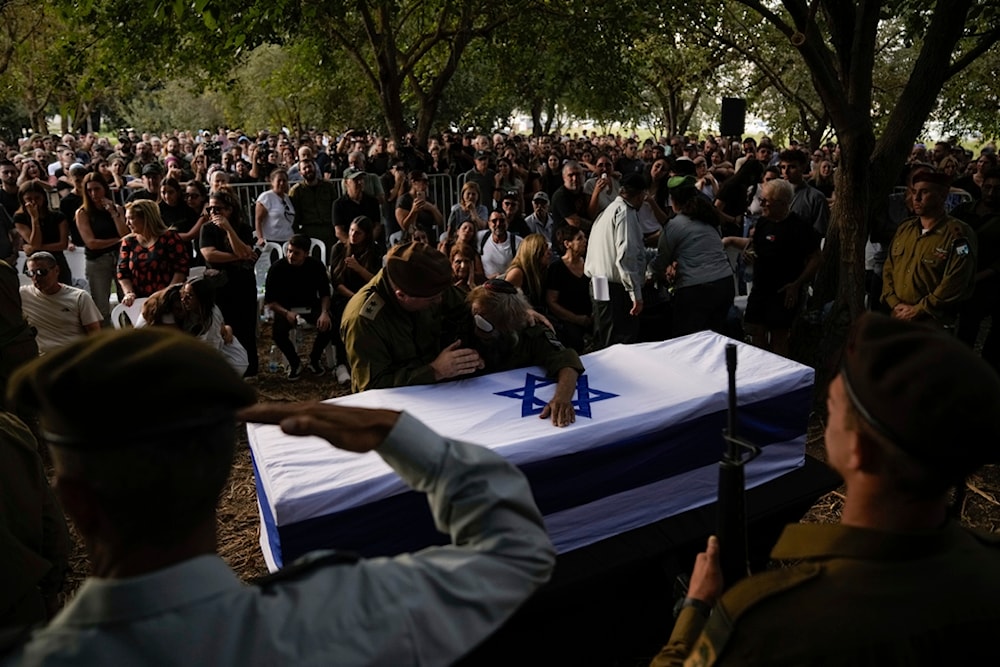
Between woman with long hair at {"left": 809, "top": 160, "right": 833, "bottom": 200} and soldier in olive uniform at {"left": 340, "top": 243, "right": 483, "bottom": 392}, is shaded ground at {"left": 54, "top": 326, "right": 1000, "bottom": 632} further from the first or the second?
woman with long hair at {"left": 809, "top": 160, "right": 833, "bottom": 200}

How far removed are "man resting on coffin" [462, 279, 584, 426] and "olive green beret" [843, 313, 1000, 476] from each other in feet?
6.94

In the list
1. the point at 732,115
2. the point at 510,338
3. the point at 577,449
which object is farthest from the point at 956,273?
the point at 732,115

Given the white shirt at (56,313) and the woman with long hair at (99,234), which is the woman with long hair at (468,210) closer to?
the woman with long hair at (99,234)

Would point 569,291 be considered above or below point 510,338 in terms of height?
below

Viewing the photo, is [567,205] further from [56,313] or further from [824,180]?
[56,313]

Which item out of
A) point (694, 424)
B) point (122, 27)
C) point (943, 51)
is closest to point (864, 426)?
point (694, 424)

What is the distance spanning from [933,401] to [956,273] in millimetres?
4079

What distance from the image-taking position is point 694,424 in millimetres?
3221

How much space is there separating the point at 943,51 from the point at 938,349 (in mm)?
5047

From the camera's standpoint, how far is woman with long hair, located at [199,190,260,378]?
20.3 ft

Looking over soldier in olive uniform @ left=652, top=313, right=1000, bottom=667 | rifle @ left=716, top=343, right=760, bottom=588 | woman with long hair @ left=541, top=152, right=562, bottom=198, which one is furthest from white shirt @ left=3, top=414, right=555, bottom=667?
woman with long hair @ left=541, top=152, right=562, bottom=198

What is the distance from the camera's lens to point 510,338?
143 inches

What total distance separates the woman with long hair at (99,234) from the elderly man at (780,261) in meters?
5.48

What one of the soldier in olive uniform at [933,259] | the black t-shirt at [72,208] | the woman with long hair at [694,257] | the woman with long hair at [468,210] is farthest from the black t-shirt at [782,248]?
the black t-shirt at [72,208]
